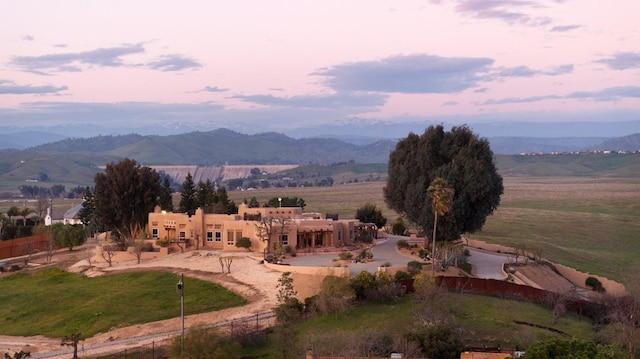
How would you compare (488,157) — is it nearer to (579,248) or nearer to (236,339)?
(579,248)

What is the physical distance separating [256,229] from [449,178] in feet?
49.6

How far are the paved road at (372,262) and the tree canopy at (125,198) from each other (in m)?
20.4

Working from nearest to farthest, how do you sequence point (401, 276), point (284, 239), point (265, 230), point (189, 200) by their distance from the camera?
point (401, 276)
point (265, 230)
point (284, 239)
point (189, 200)

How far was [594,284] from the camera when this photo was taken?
51.8 m

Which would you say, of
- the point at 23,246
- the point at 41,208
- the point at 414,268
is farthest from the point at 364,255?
the point at 41,208

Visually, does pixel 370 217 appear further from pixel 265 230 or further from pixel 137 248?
pixel 137 248

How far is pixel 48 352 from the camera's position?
3978 cm

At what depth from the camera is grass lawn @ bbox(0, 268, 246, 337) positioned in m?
44.6

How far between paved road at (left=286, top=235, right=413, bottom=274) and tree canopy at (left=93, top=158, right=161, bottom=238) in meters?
20.4

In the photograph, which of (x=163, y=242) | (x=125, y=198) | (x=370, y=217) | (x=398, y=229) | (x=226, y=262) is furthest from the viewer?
(x=370, y=217)

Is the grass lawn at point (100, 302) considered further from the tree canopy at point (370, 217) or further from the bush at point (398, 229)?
the bush at point (398, 229)

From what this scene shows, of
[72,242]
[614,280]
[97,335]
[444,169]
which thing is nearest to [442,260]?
[444,169]

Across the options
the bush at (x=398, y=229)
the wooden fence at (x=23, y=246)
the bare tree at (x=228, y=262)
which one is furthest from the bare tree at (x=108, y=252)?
the bush at (x=398, y=229)

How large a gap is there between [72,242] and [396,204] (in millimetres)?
31568
